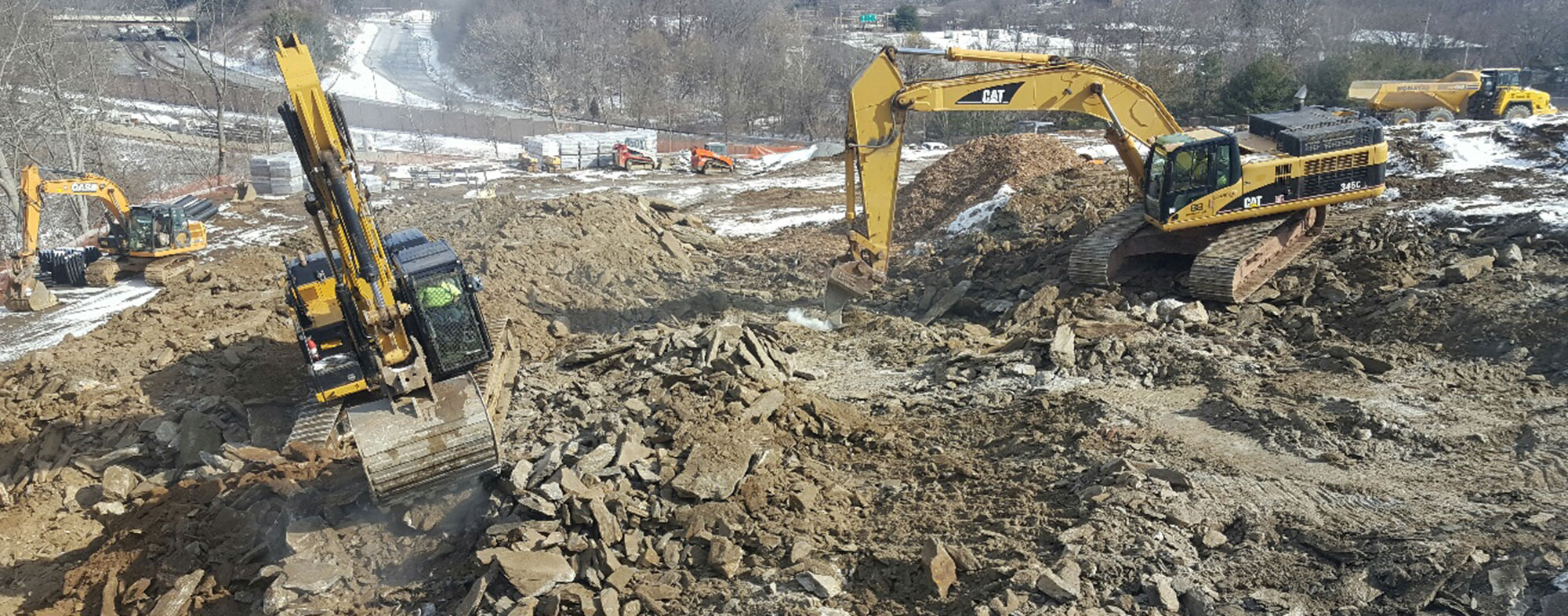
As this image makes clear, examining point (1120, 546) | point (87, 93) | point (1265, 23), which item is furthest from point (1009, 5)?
point (1120, 546)

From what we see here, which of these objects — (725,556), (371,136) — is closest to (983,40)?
(371,136)

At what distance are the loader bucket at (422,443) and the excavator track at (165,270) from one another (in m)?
14.1

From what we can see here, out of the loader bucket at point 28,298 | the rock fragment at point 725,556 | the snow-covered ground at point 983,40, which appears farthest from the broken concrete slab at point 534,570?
the snow-covered ground at point 983,40

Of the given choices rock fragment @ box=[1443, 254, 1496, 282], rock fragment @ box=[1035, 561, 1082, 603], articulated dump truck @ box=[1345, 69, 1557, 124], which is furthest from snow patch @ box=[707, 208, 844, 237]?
rock fragment @ box=[1035, 561, 1082, 603]

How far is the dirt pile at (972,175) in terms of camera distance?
20.7 meters

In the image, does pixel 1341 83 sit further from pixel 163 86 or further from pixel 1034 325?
pixel 163 86

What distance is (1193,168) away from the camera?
13211 mm

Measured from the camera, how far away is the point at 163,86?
55.7 m

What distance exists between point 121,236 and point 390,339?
15.2 meters

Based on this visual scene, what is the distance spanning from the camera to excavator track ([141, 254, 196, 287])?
2006 cm

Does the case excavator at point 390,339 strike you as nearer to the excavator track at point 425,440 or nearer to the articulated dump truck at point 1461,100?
the excavator track at point 425,440

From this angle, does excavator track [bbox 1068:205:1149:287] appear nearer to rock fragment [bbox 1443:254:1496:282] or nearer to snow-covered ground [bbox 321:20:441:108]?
rock fragment [bbox 1443:254:1496:282]

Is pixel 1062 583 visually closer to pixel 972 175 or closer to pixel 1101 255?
pixel 1101 255

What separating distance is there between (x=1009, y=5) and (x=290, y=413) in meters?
78.4
